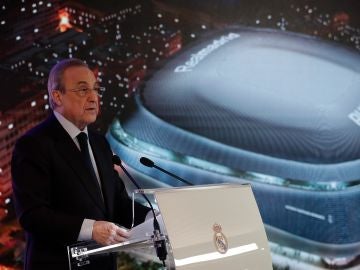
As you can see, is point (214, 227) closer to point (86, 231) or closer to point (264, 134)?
point (86, 231)

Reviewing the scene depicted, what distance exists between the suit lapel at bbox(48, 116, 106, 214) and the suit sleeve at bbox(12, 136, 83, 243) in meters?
0.07

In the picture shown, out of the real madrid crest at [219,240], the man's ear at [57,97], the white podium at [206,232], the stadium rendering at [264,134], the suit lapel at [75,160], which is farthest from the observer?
the stadium rendering at [264,134]

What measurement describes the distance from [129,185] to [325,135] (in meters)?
1.56

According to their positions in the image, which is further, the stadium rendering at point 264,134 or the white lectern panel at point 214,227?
the stadium rendering at point 264,134

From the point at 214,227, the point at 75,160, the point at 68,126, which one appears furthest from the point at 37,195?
the point at 214,227

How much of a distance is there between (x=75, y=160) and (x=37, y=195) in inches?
8.8

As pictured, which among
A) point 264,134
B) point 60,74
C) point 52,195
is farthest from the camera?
point 264,134

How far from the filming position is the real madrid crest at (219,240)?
1714mm

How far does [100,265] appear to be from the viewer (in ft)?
6.31

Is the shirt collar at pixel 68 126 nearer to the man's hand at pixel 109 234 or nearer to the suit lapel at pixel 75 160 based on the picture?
the suit lapel at pixel 75 160

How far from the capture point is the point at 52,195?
196cm

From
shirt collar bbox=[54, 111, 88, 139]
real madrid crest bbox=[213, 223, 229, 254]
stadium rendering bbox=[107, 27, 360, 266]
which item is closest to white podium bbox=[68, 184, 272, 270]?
real madrid crest bbox=[213, 223, 229, 254]

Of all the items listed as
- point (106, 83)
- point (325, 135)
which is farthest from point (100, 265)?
point (325, 135)

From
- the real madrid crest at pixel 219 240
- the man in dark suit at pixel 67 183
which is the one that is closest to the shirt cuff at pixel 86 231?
the man in dark suit at pixel 67 183
